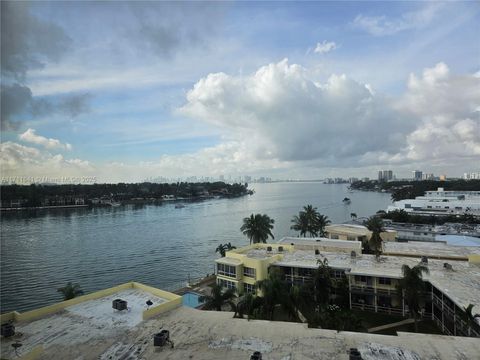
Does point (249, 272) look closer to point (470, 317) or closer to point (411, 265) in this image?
point (411, 265)

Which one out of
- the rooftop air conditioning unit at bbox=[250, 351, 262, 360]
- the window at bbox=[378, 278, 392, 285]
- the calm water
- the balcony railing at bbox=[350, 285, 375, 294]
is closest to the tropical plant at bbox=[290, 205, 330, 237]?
the calm water

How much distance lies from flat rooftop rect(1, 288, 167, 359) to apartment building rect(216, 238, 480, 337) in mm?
9359

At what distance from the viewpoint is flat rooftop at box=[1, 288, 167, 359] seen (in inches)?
666

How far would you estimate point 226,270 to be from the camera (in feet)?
102

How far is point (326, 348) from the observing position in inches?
608

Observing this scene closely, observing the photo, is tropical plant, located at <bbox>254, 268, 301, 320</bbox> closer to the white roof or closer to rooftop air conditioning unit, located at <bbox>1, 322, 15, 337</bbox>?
the white roof

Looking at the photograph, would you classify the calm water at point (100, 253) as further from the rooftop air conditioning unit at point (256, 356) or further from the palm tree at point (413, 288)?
the rooftop air conditioning unit at point (256, 356)

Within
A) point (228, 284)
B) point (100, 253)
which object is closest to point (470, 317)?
point (228, 284)

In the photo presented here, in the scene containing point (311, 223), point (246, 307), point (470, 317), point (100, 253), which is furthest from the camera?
point (100, 253)

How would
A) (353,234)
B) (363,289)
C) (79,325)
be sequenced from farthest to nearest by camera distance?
(353,234) < (363,289) < (79,325)

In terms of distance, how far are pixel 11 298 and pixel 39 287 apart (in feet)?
12.2

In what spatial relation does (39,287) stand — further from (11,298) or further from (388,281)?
(388,281)

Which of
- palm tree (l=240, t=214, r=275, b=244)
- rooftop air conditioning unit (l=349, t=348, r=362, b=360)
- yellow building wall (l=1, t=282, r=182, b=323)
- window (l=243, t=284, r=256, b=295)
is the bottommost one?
window (l=243, t=284, r=256, b=295)

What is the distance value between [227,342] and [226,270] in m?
14.8
